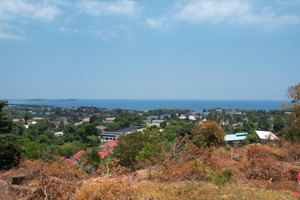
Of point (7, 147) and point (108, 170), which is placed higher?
point (108, 170)

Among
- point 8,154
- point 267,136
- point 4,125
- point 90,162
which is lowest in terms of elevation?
point 90,162

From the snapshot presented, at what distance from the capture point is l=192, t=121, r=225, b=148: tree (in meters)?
9.62

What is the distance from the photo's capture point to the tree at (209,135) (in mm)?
9625

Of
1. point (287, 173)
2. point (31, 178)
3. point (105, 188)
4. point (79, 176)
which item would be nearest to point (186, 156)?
point (287, 173)

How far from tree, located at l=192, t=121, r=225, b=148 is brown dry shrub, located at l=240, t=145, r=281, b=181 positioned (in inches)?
125

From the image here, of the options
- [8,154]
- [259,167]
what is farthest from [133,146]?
[259,167]

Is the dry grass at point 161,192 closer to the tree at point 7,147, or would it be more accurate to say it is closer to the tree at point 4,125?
the tree at point 7,147

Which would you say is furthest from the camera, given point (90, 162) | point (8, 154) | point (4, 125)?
point (90, 162)

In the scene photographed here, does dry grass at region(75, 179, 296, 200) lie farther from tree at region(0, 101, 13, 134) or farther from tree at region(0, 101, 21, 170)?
tree at region(0, 101, 13, 134)

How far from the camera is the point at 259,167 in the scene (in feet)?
18.0

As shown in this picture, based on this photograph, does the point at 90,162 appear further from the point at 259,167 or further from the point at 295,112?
the point at 295,112

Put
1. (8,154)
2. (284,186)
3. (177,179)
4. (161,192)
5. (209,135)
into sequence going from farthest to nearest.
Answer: (209,135) < (8,154) < (177,179) < (284,186) < (161,192)

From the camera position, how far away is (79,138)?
1560 inches

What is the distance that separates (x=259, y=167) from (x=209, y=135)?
4284mm
